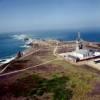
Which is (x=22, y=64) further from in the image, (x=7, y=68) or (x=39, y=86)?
(x=39, y=86)

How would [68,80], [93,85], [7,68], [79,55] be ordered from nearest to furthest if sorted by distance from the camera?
[93,85], [68,80], [7,68], [79,55]

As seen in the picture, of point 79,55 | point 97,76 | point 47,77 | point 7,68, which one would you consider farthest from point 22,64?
point 97,76

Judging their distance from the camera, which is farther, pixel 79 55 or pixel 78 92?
pixel 79 55

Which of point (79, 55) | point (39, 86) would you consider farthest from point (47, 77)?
point (79, 55)

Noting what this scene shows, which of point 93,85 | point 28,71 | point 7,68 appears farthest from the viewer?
point 7,68

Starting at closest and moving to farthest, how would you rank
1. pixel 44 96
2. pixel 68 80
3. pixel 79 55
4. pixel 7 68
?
pixel 44 96, pixel 68 80, pixel 7 68, pixel 79 55

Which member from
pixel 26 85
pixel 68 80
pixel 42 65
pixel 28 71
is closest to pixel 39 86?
pixel 26 85

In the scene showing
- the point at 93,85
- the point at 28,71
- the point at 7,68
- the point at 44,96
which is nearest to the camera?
the point at 44,96

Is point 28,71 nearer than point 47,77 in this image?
No

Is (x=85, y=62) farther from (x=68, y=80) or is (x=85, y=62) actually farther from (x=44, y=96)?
(x=44, y=96)
